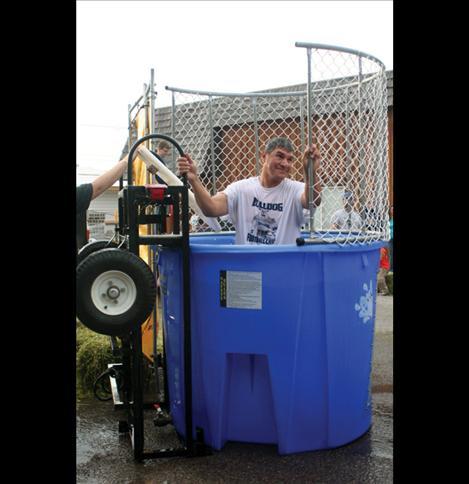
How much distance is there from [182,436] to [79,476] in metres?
0.74

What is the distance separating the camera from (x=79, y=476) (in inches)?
132

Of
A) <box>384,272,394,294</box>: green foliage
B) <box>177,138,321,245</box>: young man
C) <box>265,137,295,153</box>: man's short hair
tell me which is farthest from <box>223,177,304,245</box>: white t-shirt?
<box>384,272,394,294</box>: green foliage

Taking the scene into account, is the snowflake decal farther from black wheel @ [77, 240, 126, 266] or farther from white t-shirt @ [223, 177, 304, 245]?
black wheel @ [77, 240, 126, 266]

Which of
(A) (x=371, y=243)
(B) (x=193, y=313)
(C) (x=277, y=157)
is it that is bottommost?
(B) (x=193, y=313)

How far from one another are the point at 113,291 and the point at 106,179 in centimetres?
89

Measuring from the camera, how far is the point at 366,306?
3664 millimetres

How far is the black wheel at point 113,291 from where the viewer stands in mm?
3111

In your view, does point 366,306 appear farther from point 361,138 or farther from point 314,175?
point 361,138

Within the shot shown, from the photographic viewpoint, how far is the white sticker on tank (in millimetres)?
3365

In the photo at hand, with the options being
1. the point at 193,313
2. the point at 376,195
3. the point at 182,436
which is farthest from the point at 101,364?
the point at 376,195
